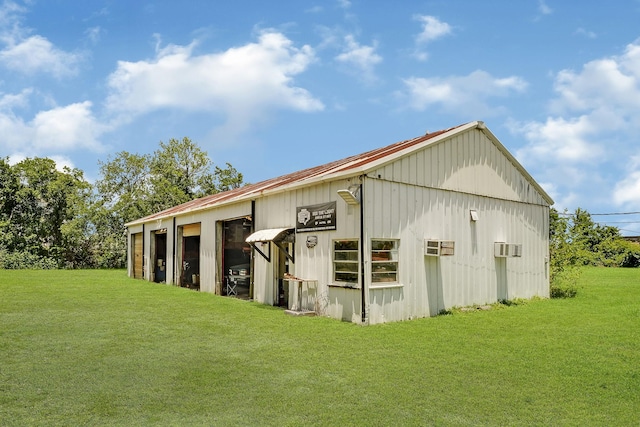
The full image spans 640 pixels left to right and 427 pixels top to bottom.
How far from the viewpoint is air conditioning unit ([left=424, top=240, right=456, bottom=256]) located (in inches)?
387

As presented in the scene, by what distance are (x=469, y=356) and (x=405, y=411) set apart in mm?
2310

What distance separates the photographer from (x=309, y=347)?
661 cm

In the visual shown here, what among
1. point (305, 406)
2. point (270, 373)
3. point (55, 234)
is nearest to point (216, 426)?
point (305, 406)

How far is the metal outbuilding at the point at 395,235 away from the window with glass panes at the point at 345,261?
1.1 inches

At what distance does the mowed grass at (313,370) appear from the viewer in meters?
4.08

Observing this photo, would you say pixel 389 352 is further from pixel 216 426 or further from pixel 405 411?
pixel 216 426

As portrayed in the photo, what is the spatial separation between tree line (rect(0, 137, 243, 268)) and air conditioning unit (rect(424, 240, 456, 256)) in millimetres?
25095

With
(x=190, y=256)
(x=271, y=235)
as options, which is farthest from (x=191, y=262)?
(x=271, y=235)

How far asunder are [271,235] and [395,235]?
302cm

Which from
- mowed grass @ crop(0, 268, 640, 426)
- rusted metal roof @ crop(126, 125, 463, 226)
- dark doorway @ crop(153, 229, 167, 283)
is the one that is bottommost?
mowed grass @ crop(0, 268, 640, 426)

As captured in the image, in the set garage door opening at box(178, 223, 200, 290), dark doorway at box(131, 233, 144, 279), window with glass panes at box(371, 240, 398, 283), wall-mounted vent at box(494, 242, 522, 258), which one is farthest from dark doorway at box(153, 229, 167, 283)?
wall-mounted vent at box(494, 242, 522, 258)

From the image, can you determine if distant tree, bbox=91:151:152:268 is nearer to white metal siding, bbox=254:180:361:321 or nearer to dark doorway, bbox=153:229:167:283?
dark doorway, bbox=153:229:167:283

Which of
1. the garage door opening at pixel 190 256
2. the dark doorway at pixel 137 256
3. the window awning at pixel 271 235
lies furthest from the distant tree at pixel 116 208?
the window awning at pixel 271 235

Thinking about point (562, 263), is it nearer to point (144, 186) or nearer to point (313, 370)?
point (313, 370)
